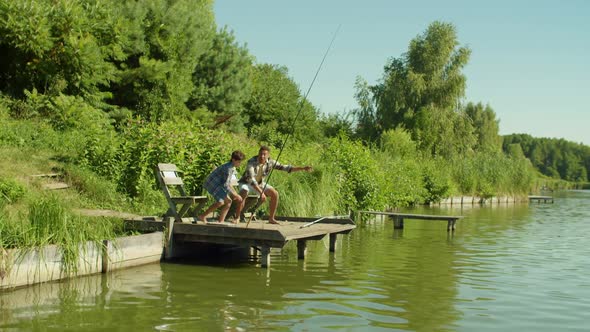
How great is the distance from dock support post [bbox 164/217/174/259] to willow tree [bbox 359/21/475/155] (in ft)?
118

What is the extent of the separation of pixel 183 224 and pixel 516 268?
255 inches

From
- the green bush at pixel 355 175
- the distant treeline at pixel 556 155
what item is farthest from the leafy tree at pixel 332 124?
the distant treeline at pixel 556 155

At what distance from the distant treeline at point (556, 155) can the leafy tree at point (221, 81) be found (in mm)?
123800

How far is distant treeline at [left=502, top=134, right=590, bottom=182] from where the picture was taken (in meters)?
153

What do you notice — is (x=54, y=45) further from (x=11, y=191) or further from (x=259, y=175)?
(x=259, y=175)

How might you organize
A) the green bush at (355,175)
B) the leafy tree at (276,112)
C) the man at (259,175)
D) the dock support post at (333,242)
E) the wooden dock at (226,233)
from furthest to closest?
the leafy tree at (276,112)
the green bush at (355,175)
the dock support post at (333,242)
the man at (259,175)
the wooden dock at (226,233)

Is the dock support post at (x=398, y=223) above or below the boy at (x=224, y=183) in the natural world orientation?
below

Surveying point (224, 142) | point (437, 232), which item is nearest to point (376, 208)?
point (437, 232)

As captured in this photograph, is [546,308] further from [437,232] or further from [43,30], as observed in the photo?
[43,30]

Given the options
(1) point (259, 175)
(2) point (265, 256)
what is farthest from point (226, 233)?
(1) point (259, 175)

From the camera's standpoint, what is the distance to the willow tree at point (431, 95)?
47.1 metres

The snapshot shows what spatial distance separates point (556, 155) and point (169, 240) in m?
159

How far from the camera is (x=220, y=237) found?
12.0m

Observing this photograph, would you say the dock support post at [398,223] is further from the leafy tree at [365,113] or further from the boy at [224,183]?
the leafy tree at [365,113]
